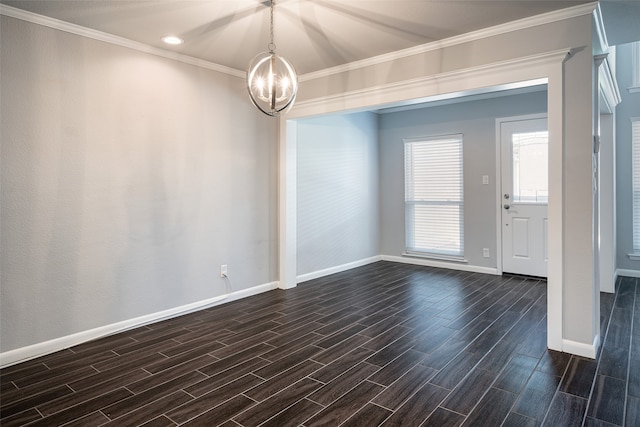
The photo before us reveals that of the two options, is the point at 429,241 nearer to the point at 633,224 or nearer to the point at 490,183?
the point at 490,183

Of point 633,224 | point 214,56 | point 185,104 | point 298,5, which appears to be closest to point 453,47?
point 298,5

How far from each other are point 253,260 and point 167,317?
1136 mm

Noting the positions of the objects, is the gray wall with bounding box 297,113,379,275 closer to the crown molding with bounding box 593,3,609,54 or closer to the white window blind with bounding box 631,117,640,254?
the crown molding with bounding box 593,3,609,54

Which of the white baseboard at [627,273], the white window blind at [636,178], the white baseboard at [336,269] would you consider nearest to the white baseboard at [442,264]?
the white baseboard at [336,269]

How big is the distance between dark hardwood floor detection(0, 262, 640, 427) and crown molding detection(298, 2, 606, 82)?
2.49 metres

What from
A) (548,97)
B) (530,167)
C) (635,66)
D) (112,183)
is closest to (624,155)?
(635,66)

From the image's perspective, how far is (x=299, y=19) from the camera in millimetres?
2920

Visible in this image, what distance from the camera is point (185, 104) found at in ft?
12.3

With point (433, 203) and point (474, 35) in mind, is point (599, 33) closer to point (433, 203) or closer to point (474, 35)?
point (474, 35)

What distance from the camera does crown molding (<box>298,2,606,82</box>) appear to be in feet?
9.08

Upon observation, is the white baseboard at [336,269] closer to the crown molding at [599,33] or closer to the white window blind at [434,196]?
the white window blind at [434,196]

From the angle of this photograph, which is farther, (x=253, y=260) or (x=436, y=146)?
(x=436, y=146)

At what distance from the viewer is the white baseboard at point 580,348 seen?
2740 mm

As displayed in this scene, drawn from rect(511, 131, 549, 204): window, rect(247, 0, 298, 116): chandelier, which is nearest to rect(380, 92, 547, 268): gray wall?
rect(511, 131, 549, 204): window
